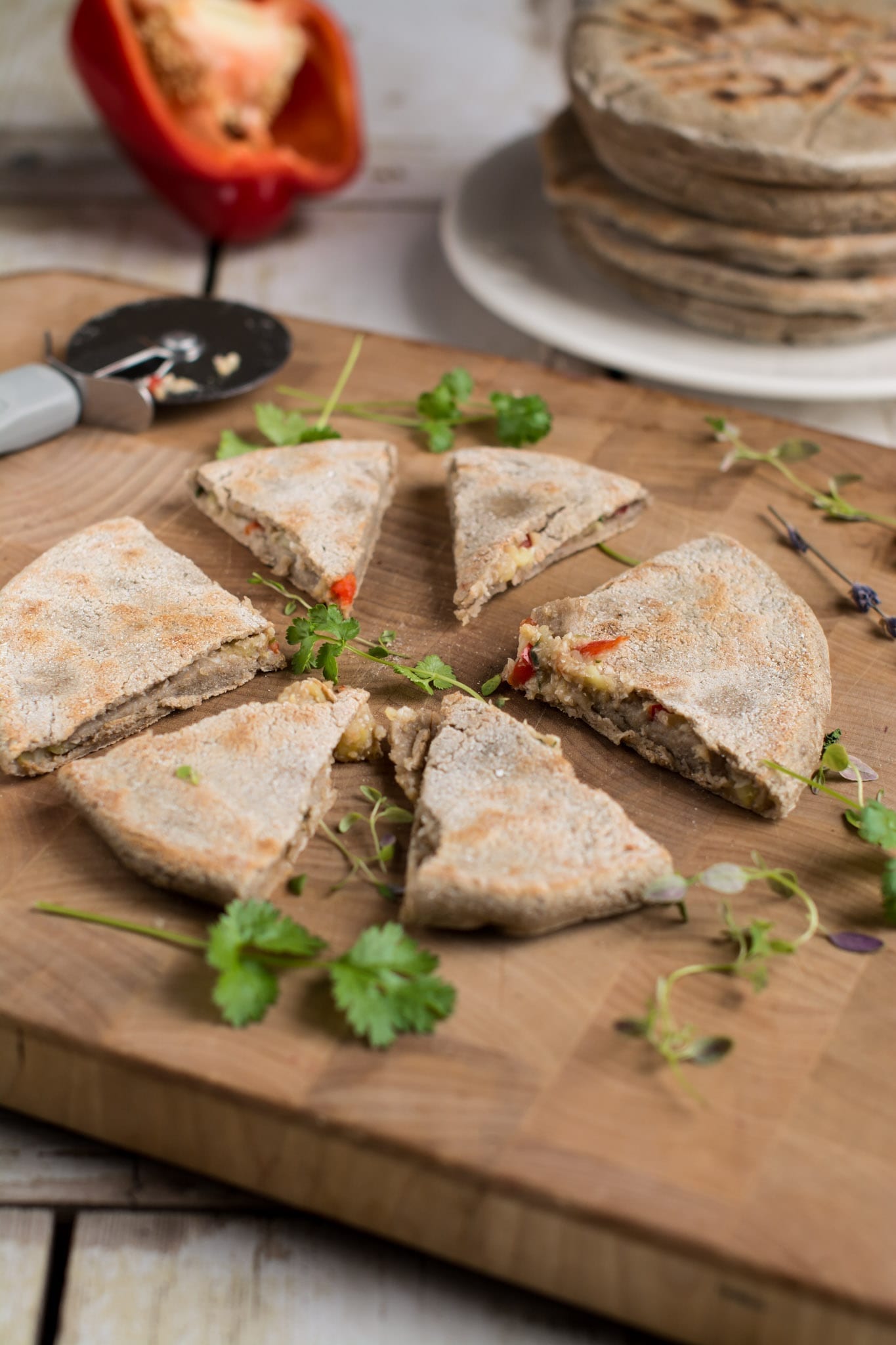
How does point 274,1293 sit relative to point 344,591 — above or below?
below

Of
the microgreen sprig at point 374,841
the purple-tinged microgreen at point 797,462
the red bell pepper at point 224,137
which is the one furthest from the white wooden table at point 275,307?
the purple-tinged microgreen at point 797,462

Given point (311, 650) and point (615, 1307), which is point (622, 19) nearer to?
point (311, 650)

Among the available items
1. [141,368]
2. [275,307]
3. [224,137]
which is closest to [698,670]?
[141,368]

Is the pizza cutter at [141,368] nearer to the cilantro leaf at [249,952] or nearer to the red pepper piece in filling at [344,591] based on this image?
the red pepper piece in filling at [344,591]

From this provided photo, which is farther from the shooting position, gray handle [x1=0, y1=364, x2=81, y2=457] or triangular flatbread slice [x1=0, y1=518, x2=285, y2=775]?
gray handle [x1=0, y1=364, x2=81, y2=457]

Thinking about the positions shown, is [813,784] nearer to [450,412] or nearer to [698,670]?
[698,670]

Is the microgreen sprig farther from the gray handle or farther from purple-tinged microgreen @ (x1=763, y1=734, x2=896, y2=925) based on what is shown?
the gray handle

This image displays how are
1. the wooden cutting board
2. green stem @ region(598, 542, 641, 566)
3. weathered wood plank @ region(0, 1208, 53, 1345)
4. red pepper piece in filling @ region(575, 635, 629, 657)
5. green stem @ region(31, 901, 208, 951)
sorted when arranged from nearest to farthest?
1. the wooden cutting board
2. weathered wood plank @ region(0, 1208, 53, 1345)
3. green stem @ region(31, 901, 208, 951)
4. red pepper piece in filling @ region(575, 635, 629, 657)
5. green stem @ region(598, 542, 641, 566)

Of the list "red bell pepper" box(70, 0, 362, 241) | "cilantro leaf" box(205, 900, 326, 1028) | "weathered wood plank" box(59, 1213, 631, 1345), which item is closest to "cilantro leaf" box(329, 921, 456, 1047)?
"cilantro leaf" box(205, 900, 326, 1028)
